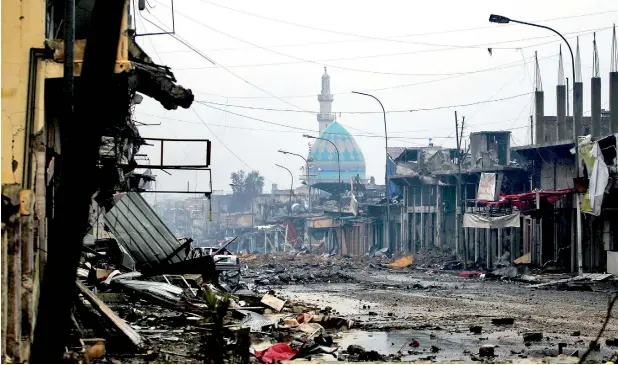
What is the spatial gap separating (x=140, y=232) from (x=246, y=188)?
111 m

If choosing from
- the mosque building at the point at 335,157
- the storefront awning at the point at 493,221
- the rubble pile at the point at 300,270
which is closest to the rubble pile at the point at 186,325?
the rubble pile at the point at 300,270

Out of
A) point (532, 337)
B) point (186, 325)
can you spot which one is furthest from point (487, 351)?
point (186, 325)

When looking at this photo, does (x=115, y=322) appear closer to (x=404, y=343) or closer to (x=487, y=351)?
(x=404, y=343)

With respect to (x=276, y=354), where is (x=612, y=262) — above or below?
below

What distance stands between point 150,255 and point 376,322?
9130mm

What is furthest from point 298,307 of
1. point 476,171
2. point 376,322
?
point 476,171

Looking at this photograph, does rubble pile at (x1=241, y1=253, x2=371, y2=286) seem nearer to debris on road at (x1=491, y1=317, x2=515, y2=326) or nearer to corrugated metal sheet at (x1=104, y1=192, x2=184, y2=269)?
corrugated metal sheet at (x1=104, y1=192, x2=184, y2=269)

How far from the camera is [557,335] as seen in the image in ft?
57.4

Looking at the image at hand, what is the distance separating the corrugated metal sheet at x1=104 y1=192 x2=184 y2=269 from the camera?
2723 cm

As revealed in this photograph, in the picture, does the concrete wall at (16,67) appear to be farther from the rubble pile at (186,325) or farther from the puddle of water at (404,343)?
the puddle of water at (404,343)

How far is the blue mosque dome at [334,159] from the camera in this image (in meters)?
132

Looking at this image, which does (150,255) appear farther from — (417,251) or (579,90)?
(417,251)

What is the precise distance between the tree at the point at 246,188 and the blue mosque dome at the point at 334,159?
9.92 m

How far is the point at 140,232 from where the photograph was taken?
28.1 m
